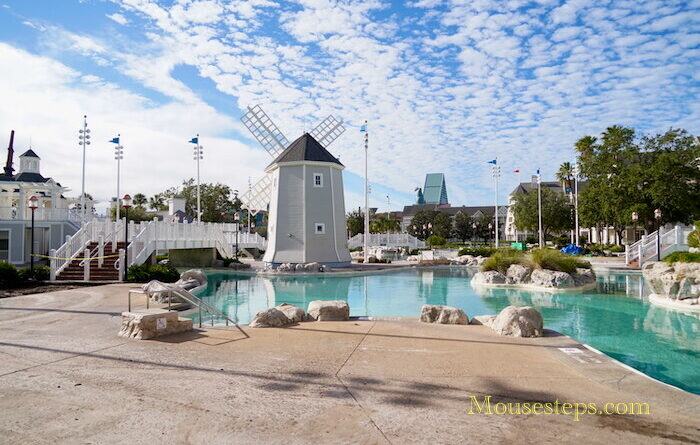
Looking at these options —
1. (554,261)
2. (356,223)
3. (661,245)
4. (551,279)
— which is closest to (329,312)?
(551,279)

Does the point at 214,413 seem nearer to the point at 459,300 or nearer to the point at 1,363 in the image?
the point at 1,363

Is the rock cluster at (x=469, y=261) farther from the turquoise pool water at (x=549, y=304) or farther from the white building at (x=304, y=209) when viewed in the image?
the white building at (x=304, y=209)

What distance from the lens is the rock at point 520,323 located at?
28.5ft

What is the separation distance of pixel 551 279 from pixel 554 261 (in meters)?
1.57

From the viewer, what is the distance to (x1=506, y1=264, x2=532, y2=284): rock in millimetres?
22175

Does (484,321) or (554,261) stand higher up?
(554,261)

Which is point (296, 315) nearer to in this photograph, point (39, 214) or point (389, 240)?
point (39, 214)

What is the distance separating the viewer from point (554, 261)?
71.8 feet

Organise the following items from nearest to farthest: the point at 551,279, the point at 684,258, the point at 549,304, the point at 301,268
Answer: the point at 684,258
the point at 549,304
the point at 551,279
the point at 301,268

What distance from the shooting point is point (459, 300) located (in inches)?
711

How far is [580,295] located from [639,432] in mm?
16352

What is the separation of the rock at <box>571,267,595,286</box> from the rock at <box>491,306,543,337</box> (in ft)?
45.5

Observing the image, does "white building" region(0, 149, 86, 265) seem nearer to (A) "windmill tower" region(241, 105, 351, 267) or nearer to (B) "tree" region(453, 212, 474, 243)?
(A) "windmill tower" region(241, 105, 351, 267)

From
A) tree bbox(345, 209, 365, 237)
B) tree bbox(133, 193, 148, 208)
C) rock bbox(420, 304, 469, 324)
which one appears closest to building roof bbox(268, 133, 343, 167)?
rock bbox(420, 304, 469, 324)
